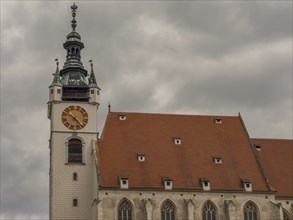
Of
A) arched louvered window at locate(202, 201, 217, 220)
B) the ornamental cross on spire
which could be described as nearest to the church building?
arched louvered window at locate(202, 201, 217, 220)

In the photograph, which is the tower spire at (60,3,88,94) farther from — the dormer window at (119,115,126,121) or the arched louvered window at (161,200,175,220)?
the arched louvered window at (161,200,175,220)

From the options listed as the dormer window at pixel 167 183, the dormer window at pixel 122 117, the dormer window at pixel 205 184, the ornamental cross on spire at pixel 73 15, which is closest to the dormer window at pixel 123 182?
the dormer window at pixel 167 183

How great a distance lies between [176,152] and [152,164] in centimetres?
367

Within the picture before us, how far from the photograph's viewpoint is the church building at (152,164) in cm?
8062

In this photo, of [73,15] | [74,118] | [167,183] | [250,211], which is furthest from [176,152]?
[73,15]

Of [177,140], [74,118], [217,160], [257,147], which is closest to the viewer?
[74,118]

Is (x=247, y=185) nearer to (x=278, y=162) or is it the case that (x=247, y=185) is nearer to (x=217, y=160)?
(x=217, y=160)

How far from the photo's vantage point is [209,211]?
81.4 meters

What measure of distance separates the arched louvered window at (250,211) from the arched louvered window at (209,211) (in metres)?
3.43

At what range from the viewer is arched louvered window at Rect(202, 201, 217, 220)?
81.1 meters

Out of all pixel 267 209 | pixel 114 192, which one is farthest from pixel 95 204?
pixel 267 209

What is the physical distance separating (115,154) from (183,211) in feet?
32.6

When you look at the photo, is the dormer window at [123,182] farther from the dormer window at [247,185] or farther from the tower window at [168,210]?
the dormer window at [247,185]

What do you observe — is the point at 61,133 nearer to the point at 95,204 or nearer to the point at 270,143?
the point at 95,204
